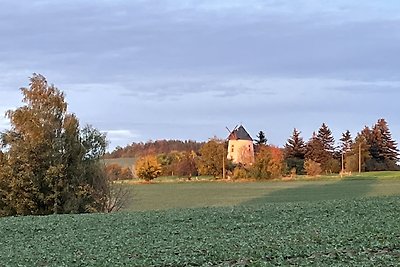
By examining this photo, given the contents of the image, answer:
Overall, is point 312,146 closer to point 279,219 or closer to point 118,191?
point 118,191

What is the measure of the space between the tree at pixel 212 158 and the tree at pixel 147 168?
23.5ft

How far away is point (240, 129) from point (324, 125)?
54.2ft

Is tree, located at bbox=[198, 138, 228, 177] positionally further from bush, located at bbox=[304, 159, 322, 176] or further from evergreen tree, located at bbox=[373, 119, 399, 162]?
evergreen tree, located at bbox=[373, 119, 399, 162]

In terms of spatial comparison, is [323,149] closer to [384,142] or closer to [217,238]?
[384,142]

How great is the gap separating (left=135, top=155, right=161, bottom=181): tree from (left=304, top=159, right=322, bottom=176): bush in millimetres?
19939

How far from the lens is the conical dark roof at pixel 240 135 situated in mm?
106675

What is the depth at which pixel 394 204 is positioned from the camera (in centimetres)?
1897

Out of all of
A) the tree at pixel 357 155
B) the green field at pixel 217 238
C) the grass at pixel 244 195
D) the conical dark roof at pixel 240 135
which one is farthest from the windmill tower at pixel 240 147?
the green field at pixel 217 238

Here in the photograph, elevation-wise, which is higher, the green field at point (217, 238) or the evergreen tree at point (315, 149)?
the evergreen tree at point (315, 149)

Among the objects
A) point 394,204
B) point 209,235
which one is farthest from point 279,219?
point 394,204

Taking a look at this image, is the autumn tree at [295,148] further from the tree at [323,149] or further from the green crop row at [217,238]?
the green crop row at [217,238]

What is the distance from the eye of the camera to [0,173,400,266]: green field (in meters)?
10.8

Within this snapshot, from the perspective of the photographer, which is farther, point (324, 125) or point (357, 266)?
point (324, 125)

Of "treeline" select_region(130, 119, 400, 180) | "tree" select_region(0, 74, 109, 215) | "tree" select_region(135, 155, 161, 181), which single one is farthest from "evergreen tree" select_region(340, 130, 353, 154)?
"tree" select_region(0, 74, 109, 215)
